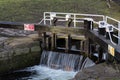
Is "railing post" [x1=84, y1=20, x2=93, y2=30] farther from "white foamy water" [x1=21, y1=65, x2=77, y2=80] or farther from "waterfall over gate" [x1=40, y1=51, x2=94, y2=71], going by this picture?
"white foamy water" [x1=21, y1=65, x2=77, y2=80]

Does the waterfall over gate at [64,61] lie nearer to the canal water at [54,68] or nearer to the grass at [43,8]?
the canal water at [54,68]

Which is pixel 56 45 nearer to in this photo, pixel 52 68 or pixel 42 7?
pixel 52 68

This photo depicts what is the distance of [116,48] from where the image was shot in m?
11.5

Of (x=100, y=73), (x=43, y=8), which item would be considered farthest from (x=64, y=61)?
(x=43, y=8)

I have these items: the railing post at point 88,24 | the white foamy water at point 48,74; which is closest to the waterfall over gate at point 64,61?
the white foamy water at point 48,74

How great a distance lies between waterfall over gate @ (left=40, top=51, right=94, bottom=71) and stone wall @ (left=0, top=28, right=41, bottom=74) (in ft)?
1.37

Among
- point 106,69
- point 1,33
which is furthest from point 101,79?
point 1,33

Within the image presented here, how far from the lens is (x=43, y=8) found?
22.5m

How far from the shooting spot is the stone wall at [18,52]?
1480 cm

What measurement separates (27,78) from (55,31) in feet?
8.38

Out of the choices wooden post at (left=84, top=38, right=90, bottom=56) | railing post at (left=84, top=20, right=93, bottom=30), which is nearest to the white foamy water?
wooden post at (left=84, top=38, right=90, bottom=56)

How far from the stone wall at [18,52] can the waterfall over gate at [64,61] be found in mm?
417

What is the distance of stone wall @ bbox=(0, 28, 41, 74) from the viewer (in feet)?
48.6

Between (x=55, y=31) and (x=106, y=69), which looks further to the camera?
(x=55, y=31)
